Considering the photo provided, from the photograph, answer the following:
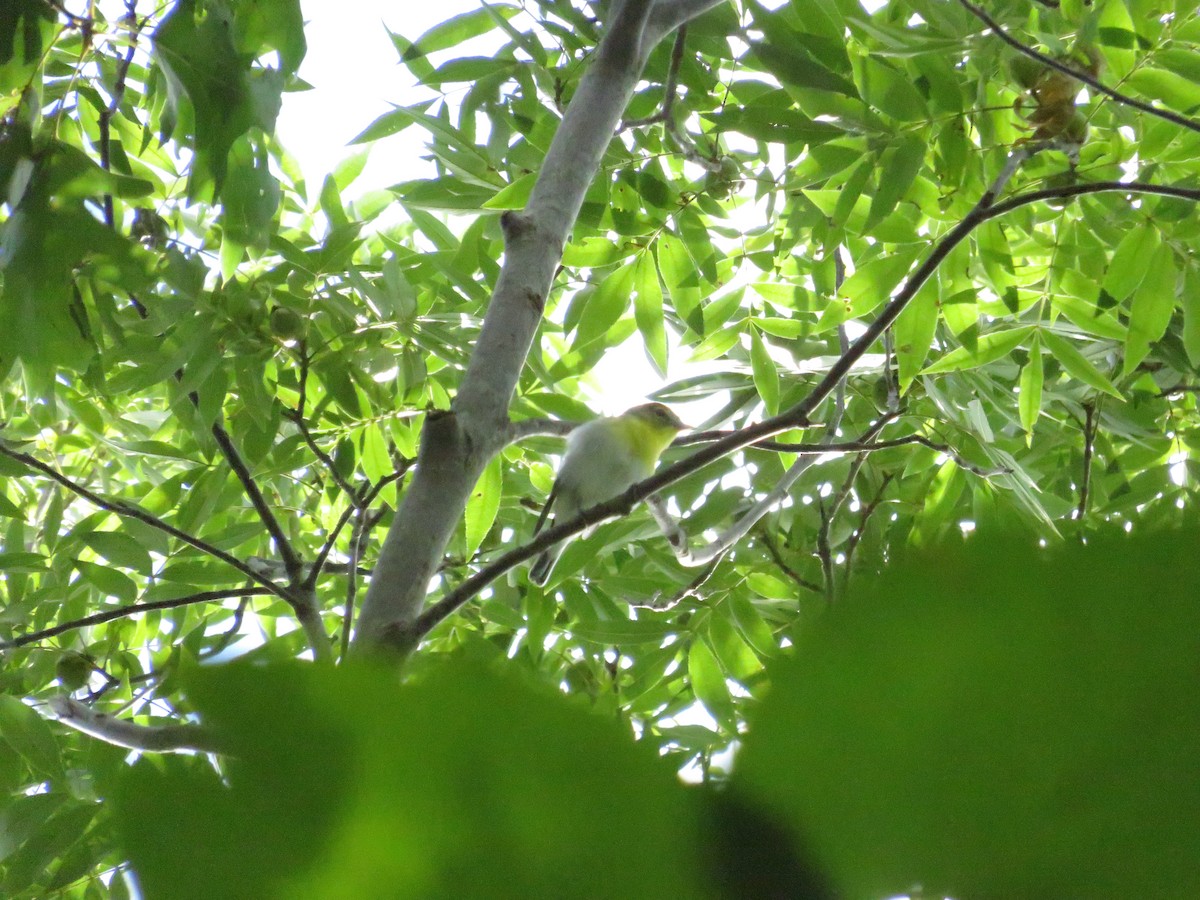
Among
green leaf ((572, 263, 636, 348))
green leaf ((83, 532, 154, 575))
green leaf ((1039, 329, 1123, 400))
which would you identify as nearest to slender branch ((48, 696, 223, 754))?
green leaf ((83, 532, 154, 575))

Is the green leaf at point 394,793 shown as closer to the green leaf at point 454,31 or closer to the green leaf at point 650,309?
the green leaf at point 650,309

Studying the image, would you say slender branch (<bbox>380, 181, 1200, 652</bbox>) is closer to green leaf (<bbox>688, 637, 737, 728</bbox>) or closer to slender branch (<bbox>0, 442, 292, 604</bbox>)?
slender branch (<bbox>0, 442, 292, 604</bbox>)

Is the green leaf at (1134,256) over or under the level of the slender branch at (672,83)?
under

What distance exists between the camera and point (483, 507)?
240 centimetres

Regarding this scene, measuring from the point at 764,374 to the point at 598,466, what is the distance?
3.67 feet

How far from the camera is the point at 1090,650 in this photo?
18 centimetres

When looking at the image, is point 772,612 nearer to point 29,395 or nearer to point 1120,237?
point 1120,237

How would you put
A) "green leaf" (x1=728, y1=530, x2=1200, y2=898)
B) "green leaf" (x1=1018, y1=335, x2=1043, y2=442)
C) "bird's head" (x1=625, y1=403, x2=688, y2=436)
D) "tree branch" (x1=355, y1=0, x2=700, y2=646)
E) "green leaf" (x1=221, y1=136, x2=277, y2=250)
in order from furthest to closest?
"bird's head" (x1=625, y1=403, x2=688, y2=436), "green leaf" (x1=1018, y1=335, x2=1043, y2=442), "green leaf" (x1=221, y1=136, x2=277, y2=250), "tree branch" (x1=355, y1=0, x2=700, y2=646), "green leaf" (x1=728, y1=530, x2=1200, y2=898)

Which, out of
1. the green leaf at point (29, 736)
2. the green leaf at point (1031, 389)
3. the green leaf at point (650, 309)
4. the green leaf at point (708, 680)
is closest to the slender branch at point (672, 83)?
the green leaf at point (650, 309)

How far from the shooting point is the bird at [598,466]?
11.0ft

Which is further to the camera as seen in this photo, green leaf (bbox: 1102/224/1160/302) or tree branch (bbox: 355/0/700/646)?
green leaf (bbox: 1102/224/1160/302)

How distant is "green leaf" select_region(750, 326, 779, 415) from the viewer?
94.7 inches

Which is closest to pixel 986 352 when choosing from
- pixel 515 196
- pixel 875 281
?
pixel 875 281

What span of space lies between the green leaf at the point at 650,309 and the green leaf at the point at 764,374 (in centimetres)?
25
